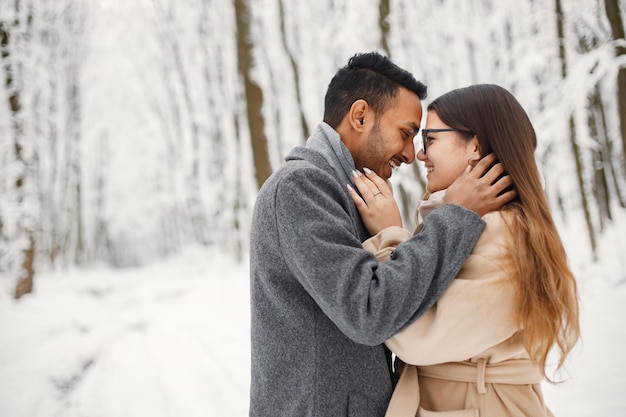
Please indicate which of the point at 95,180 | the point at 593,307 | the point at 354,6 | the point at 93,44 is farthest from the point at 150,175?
the point at 593,307

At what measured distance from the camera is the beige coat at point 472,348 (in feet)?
4.98

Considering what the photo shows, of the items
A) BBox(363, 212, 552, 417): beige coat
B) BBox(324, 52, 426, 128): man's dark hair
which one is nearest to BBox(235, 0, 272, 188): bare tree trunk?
BBox(324, 52, 426, 128): man's dark hair

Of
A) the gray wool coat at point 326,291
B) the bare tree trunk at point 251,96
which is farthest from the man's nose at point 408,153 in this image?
the bare tree trunk at point 251,96

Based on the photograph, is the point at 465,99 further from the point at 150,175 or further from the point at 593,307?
the point at 150,175

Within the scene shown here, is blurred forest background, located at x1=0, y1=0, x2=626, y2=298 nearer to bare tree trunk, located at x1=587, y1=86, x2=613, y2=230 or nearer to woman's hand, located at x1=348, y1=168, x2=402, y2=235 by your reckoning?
bare tree trunk, located at x1=587, y1=86, x2=613, y2=230

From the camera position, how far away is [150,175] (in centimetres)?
3114

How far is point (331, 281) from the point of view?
1431 mm

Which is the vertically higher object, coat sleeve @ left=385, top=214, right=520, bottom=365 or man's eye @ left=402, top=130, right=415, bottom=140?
man's eye @ left=402, top=130, right=415, bottom=140

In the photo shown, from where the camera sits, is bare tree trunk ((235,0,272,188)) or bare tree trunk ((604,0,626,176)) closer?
bare tree trunk ((604,0,626,176))

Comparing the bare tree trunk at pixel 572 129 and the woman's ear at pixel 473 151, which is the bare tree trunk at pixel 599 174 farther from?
the woman's ear at pixel 473 151

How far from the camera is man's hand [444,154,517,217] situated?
1.73 meters

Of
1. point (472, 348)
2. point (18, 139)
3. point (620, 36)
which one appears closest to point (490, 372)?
point (472, 348)

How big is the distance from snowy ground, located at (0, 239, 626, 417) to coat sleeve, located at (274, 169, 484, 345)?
10.3 feet

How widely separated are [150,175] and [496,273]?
32.0 meters
